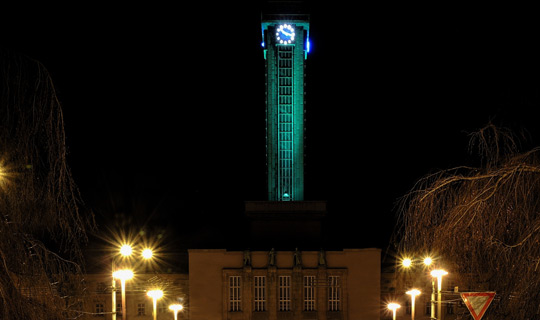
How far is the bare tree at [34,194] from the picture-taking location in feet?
20.7

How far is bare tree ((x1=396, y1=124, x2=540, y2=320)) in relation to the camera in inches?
284

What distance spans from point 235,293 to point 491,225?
1058 inches

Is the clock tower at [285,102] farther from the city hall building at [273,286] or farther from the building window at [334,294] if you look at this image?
the building window at [334,294]

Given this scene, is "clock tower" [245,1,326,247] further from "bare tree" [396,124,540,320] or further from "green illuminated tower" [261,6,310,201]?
"bare tree" [396,124,540,320]

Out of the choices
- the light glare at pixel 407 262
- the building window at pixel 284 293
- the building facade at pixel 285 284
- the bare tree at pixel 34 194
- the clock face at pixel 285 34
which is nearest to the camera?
the bare tree at pixel 34 194

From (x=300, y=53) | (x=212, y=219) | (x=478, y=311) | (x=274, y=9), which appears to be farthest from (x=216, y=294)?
(x=478, y=311)

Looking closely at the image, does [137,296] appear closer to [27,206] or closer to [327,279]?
[327,279]

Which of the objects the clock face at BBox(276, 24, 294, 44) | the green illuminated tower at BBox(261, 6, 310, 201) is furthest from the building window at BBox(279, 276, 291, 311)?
the clock face at BBox(276, 24, 294, 44)

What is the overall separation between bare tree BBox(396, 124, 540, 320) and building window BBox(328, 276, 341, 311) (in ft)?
81.5

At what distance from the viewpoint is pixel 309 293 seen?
108 feet

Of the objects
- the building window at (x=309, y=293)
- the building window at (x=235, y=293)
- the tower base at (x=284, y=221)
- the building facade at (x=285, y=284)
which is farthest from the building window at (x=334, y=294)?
the building window at (x=235, y=293)

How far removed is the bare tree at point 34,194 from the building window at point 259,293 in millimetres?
26738

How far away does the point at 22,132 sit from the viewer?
6.40 meters

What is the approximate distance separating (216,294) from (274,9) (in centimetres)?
2354
